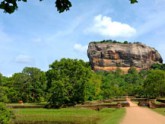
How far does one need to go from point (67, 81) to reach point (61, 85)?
7.05 ft

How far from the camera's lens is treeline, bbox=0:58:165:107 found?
58.0m

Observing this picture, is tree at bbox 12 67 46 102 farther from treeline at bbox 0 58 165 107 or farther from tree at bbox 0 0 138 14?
tree at bbox 0 0 138 14

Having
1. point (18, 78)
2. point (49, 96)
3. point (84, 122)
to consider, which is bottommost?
point (84, 122)

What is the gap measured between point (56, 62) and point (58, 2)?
58.0 m

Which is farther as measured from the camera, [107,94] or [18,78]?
[107,94]

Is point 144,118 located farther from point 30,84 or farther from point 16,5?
point 30,84

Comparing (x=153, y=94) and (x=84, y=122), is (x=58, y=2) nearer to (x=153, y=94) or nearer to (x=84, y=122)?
(x=84, y=122)

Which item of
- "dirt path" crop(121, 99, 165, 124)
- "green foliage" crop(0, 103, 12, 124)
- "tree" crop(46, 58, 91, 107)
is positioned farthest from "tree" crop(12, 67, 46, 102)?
"green foliage" crop(0, 103, 12, 124)

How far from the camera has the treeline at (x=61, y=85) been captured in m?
58.0

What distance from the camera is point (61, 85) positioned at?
56656 millimetres

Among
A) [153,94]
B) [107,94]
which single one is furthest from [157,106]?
[107,94]

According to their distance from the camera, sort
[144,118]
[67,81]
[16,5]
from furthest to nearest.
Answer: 1. [67,81]
2. [144,118]
3. [16,5]

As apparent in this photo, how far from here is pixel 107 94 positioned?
3819 inches

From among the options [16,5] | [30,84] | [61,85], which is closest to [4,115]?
[16,5]
